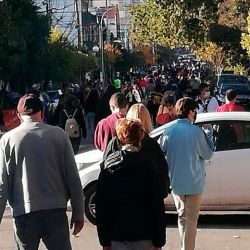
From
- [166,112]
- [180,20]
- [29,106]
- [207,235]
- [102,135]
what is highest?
[29,106]

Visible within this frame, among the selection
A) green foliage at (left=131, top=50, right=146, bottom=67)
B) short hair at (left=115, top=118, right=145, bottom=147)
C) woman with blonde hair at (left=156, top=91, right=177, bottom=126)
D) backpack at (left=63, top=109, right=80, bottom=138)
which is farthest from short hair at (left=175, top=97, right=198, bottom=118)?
green foliage at (left=131, top=50, right=146, bottom=67)

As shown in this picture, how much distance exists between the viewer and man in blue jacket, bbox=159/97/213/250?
319 inches

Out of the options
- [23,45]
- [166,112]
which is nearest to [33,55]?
[23,45]

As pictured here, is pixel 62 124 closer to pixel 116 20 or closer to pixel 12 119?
pixel 12 119

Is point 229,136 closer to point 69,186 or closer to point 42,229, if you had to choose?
point 69,186

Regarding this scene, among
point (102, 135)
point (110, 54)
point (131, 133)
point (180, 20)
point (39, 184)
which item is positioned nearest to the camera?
point (131, 133)

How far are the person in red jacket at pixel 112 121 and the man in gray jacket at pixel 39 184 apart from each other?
12.9ft

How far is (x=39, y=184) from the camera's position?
20.1ft

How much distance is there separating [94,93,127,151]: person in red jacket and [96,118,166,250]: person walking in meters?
4.36

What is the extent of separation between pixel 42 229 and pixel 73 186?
1.25 ft

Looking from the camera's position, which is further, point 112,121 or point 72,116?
point 72,116

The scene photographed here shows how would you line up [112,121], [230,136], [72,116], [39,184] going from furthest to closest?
[72,116] → [230,136] → [112,121] → [39,184]

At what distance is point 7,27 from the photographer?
25.4m

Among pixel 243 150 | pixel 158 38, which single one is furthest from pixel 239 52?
pixel 243 150
